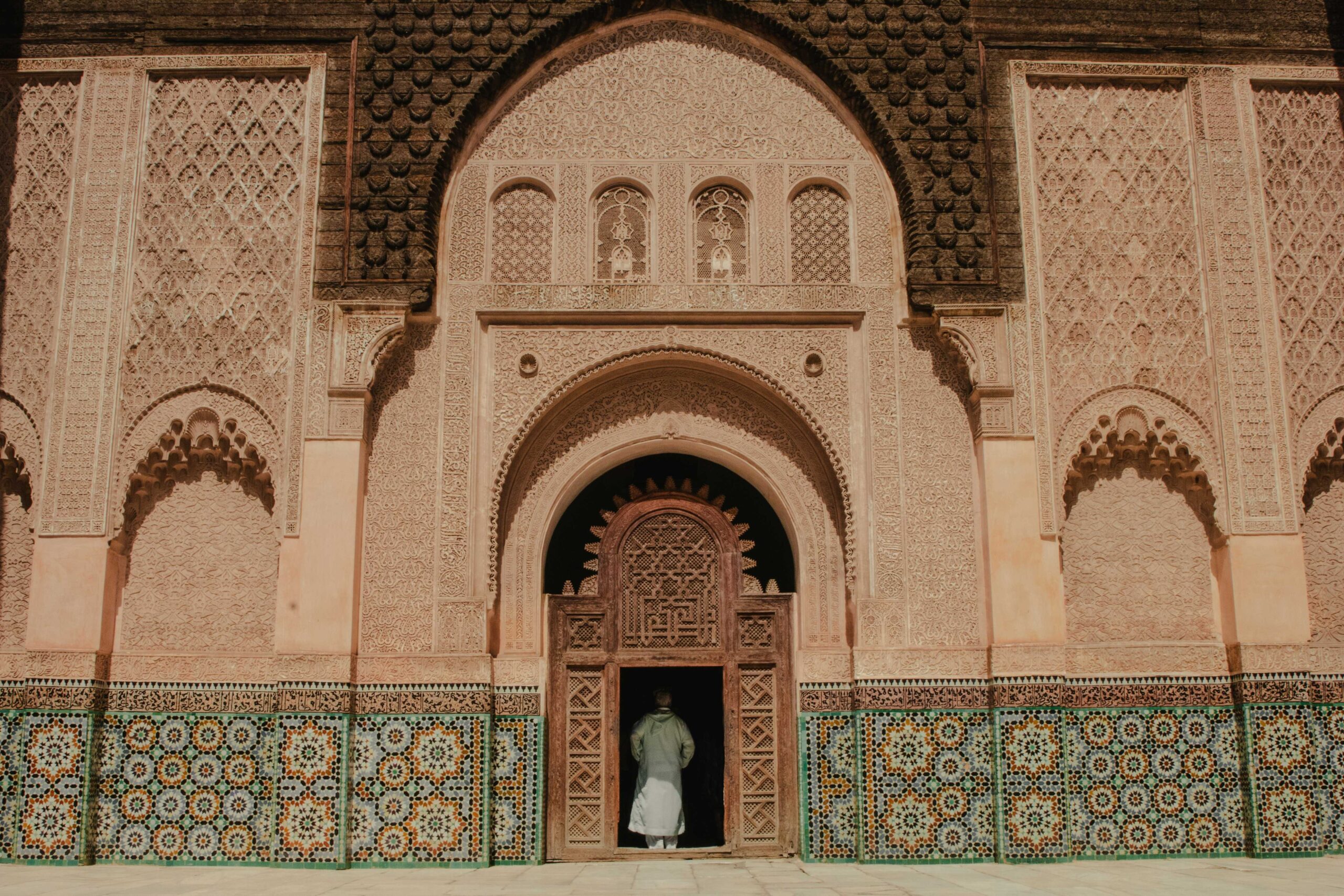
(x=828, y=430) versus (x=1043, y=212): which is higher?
(x=1043, y=212)

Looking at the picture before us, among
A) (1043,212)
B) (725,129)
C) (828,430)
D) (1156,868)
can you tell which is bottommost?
(1156,868)

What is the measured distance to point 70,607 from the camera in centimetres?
620

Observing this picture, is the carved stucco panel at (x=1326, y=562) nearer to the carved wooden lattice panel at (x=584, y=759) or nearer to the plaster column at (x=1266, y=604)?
the plaster column at (x=1266, y=604)

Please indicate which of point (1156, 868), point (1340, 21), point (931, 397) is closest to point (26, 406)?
point (931, 397)

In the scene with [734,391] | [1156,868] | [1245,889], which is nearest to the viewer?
[1245,889]

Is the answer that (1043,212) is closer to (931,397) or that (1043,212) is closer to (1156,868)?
(931,397)

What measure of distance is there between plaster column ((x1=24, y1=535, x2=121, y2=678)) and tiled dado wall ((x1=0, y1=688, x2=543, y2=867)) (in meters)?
0.16

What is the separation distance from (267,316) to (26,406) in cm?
126

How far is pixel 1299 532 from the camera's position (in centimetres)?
640

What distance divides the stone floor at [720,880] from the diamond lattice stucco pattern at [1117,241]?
218 cm

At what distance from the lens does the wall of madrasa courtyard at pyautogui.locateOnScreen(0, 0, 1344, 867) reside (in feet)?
20.1

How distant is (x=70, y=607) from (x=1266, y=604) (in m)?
5.73

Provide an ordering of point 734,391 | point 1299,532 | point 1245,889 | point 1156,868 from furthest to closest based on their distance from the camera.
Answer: point 734,391 < point 1299,532 < point 1156,868 < point 1245,889

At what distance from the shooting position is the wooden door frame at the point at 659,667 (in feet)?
21.4
